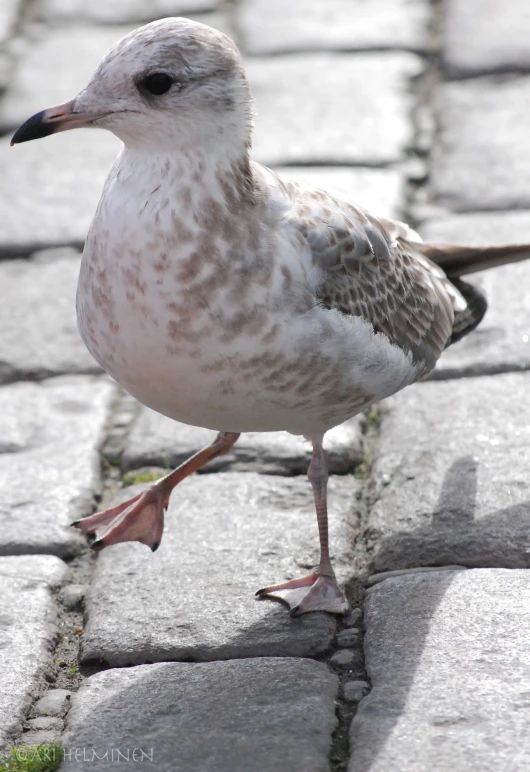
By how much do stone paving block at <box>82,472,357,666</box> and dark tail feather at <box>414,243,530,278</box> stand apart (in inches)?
30.5

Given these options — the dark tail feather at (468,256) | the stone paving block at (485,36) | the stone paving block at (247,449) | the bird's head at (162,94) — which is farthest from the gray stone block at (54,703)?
the stone paving block at (485,36)

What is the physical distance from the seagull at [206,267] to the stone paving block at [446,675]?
20cm

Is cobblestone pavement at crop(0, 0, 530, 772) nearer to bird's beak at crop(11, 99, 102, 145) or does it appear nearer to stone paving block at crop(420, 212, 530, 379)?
stone paving block at crop(420, 212, 530, 379)

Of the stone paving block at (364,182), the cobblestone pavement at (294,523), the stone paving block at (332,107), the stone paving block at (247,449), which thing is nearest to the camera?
the cobblestone pavement at (294,523)

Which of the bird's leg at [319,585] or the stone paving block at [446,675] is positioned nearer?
the stone paving block at [446,675]

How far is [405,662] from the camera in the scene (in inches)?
114

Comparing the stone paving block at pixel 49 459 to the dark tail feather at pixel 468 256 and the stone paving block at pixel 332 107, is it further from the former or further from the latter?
the stone paving block at pixel 332 107

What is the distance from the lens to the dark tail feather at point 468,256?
12.8 ft

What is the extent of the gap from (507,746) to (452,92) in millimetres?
4071

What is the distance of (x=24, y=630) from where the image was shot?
3.11 meters

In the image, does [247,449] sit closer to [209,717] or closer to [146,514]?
[146,514]

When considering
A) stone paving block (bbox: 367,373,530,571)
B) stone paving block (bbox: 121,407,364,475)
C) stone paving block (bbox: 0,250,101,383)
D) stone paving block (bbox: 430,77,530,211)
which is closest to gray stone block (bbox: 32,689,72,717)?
stone paving block (bbox: 367,373,530,571)

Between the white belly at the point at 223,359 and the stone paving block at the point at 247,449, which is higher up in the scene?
the white belly at the point at 223,359

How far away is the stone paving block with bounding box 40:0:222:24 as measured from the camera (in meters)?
6.77
